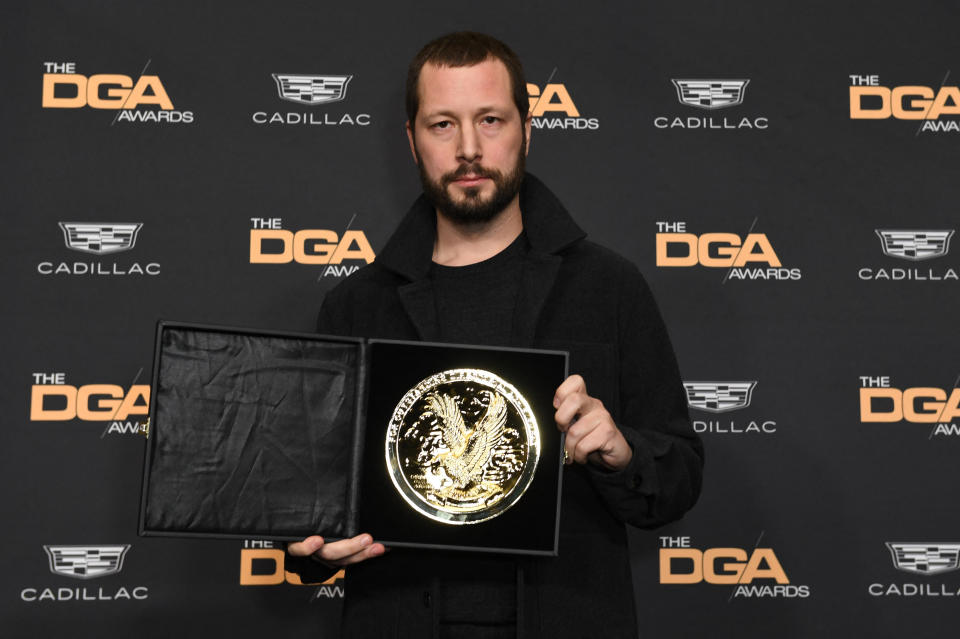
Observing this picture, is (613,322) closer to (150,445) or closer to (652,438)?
(652,438)

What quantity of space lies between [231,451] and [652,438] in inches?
25.9

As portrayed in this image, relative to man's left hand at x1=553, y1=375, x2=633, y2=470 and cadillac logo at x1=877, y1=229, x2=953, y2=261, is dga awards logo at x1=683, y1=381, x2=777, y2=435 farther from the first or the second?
man's left hand at x1=553, y1=375, x2=633, y2=470

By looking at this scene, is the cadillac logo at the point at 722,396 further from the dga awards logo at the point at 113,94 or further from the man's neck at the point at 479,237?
the dga awards logo at the point at 113,94

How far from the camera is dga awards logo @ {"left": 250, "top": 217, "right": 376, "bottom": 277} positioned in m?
2.54

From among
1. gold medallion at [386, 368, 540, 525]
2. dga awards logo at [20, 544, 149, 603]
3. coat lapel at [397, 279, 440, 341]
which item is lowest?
dga awards logo at [20, 544, 149, 603]

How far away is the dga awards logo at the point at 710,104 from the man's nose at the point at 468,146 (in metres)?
1.11

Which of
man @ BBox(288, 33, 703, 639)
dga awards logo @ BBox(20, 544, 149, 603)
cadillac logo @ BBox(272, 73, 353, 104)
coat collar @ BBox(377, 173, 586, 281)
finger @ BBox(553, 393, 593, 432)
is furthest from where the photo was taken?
cadillac logo @ BBox(272, 73, 353, 104)

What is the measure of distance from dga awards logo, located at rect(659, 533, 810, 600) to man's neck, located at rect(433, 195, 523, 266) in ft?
3.68

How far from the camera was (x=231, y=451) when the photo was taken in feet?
4.64

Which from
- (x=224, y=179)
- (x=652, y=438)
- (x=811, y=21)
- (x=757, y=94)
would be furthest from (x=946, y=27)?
(x=224, y=179)

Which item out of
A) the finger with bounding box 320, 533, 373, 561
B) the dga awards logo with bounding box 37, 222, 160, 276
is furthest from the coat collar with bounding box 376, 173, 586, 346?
the dga awards logo with bounding box 37, 222, 160, 276

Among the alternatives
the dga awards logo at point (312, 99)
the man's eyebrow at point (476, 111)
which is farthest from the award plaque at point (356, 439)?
the dga awards logo at point (312, 99)

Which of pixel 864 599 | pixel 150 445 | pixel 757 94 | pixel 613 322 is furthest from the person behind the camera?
pixel 757 94

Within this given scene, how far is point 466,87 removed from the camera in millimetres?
1662
